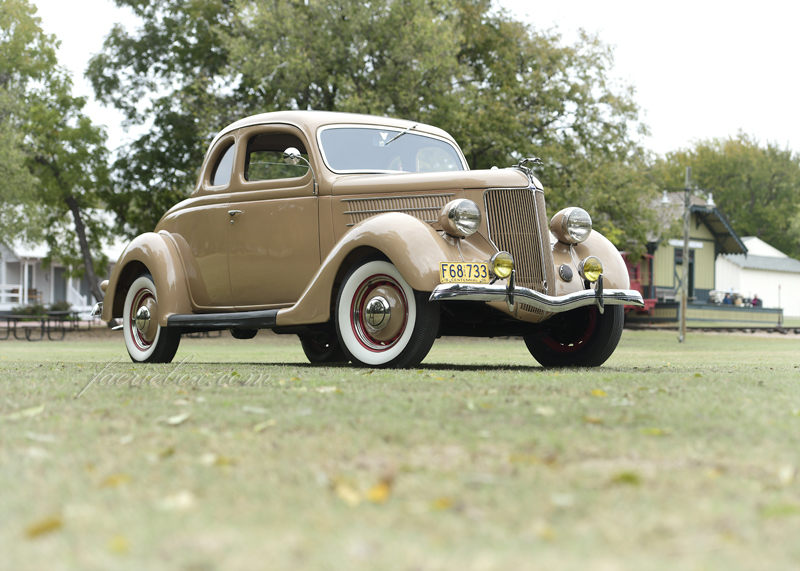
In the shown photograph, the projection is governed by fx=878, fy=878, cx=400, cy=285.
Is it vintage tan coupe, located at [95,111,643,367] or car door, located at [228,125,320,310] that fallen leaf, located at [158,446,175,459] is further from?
car door, located at [228,125,320,310]

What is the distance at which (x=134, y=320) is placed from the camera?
9.64m

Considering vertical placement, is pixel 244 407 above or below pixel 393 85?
below

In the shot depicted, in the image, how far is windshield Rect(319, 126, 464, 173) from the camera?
26.9 ft

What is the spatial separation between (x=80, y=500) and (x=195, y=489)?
0.35m

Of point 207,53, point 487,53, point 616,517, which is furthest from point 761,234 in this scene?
point 616,517

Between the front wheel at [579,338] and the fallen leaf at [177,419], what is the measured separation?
4.49 metres

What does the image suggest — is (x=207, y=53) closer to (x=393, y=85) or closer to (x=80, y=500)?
(x=393, y=85)

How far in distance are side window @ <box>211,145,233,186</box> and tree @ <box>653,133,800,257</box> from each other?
218 feet

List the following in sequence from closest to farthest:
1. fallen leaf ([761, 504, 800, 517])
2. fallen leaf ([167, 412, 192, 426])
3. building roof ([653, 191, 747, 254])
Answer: fallen leaf ([761, 504, 800, 517])
fallen leaf ([167, 412, 192, 426])
building roof ([653, 191, 747, 254])

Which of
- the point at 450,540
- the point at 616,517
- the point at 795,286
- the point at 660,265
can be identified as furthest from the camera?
the point at 795,286


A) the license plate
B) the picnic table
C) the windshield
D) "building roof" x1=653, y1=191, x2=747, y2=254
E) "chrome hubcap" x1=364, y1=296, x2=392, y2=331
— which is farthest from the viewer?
"building roof" x1=653, y1=191, x2=747, y2=254

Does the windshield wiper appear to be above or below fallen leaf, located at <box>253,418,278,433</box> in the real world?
above

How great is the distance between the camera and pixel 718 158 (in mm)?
71562

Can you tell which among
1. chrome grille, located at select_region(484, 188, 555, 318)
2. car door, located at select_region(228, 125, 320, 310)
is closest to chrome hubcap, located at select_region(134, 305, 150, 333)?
car door, located at select_region(228, 125, 320, 310)
